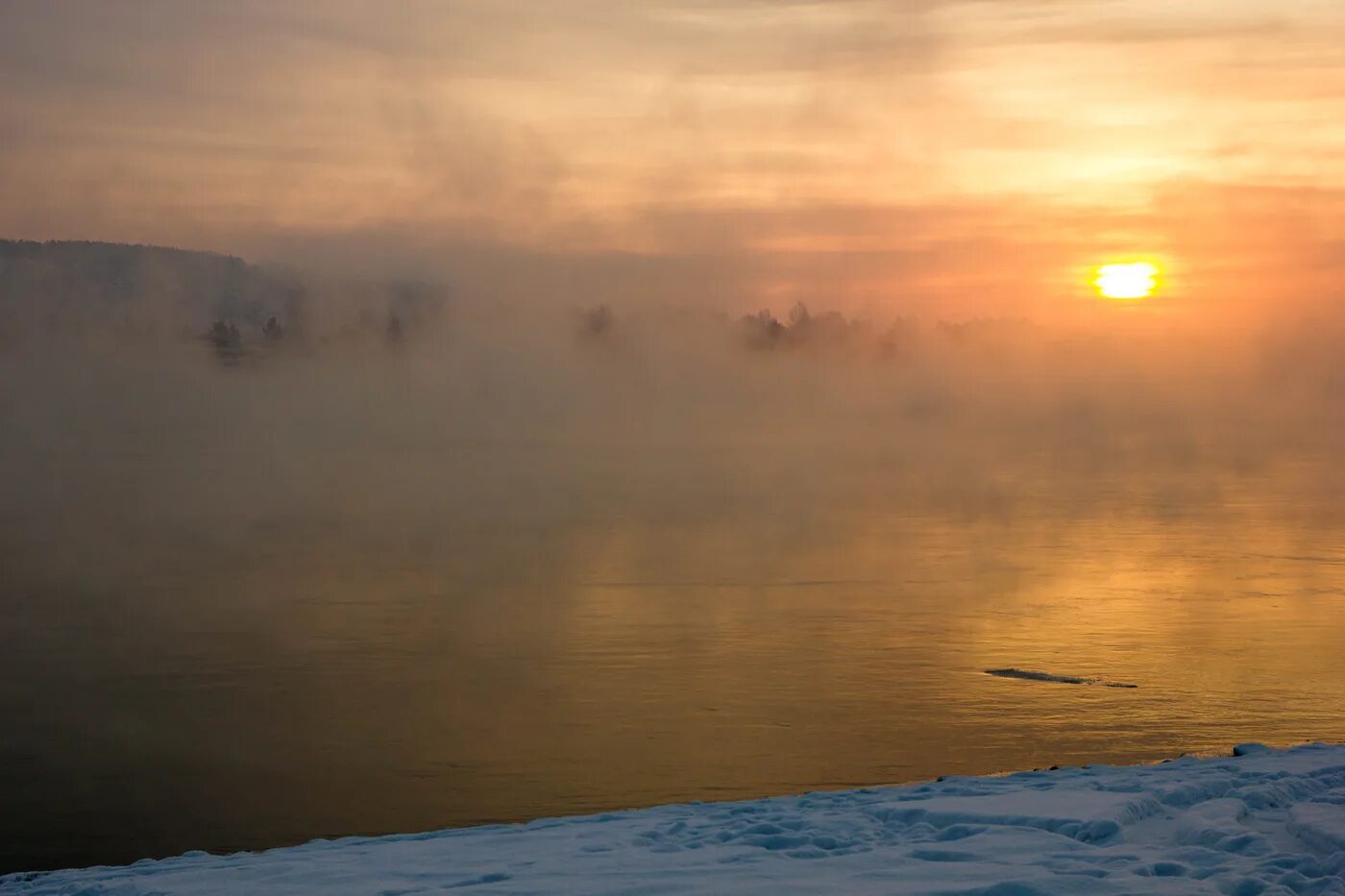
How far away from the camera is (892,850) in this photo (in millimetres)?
10414

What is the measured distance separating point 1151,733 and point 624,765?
20.8 feet

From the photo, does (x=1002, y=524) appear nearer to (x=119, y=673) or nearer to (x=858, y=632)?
(x=858, y=632)

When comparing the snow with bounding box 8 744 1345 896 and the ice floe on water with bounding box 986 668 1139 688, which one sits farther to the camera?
the ice floe on water with bounding box 986 668 1139 688

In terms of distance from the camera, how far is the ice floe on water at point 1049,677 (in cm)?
2025

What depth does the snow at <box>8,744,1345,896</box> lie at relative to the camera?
9.52 m

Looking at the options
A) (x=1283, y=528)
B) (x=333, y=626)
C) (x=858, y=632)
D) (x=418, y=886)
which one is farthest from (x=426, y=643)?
(x=1283, y=528)

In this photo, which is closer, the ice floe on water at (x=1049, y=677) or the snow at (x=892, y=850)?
the snow at (x=892, y=850)

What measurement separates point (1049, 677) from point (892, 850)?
11.0 metres

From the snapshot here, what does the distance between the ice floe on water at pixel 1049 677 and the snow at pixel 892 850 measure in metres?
7.26

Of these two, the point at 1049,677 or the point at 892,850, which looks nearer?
the point at 892,850

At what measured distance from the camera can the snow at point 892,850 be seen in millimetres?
9523

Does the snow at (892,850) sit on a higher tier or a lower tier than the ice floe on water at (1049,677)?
lower

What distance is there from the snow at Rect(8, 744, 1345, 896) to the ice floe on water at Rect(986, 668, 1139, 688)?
7263 millimetres

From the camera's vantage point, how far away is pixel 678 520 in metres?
48.2
